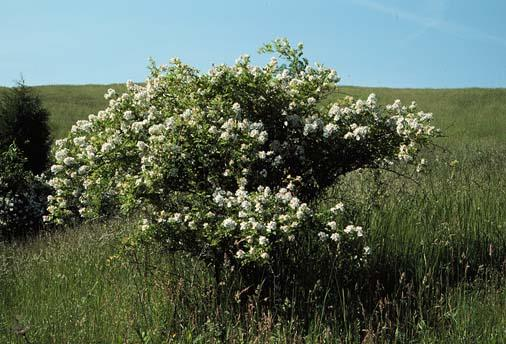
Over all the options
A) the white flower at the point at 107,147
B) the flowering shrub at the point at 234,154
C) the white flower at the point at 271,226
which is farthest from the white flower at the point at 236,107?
the white flower at the point at 271,226

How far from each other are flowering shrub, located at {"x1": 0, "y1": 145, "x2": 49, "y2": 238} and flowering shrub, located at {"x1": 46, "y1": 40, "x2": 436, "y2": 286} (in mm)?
7719

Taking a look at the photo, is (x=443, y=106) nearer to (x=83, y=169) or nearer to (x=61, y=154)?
(x=61, y=154)

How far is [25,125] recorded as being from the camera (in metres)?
15.7

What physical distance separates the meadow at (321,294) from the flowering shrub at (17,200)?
4.24 meters

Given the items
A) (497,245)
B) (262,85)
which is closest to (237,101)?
(262,85)

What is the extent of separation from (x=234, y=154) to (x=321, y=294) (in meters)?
1.71

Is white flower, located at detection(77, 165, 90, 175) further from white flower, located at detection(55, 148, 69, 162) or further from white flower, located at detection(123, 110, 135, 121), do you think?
white flower, located at detection(123, 110, 135, 121)

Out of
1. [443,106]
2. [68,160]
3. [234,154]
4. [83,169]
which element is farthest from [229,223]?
[443,106]

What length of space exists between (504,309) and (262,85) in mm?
3289

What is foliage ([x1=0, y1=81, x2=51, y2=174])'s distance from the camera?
15.6m

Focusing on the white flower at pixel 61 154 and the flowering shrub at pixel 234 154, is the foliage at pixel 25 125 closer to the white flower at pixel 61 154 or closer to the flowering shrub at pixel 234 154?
the flowering shrub at pixel 234 154

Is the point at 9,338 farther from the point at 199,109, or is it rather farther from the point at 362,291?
the point at 362,291

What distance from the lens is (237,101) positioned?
6.46m

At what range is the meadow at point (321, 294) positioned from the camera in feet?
17.9
